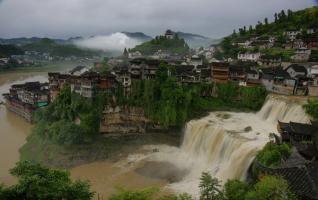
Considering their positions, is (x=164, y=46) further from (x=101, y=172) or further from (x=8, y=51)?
(x=8, y=51)

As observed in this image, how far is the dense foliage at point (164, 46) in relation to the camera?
82000 millimetres

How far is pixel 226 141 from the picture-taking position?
2691cm

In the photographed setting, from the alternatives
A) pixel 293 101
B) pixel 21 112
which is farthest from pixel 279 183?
pixel 21 112

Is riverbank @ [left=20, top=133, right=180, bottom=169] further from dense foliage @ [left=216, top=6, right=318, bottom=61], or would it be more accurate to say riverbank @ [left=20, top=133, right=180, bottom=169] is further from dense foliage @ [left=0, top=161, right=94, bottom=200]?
dense foliage @ [left=216, top=6, right=318, bottom=61]

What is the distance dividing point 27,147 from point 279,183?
28135 mm

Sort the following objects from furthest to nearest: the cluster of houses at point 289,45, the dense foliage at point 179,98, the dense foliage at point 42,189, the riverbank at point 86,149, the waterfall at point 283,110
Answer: the cluster of houses at point 289,45
the dense foliage at point 179,98
the riverbank at point 86,149
the waterfall at point 283,110
the dense foliage at point 42,189

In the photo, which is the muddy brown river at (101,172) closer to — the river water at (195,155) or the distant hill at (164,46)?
the river water at (195,155)

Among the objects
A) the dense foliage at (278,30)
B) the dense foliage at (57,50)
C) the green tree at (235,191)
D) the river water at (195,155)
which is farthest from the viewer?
the dense foliage at (57,50)

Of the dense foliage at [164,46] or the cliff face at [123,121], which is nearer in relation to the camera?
the cliff face at [123,121]

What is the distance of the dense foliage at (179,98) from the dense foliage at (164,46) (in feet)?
146

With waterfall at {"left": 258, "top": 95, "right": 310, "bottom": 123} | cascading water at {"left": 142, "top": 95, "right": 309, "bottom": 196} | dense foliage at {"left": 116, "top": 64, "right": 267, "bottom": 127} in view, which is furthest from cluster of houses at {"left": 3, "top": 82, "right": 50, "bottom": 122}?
waterfall at {"left": 258, "top": 95, "right": 310, "bottom": 123}

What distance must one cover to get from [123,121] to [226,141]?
13.1 meters

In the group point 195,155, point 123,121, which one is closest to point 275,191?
point 195,155

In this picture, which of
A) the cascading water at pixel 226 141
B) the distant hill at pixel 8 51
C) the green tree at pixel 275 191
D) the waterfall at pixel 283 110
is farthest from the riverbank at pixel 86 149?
the distant hill at pixel 8 51
